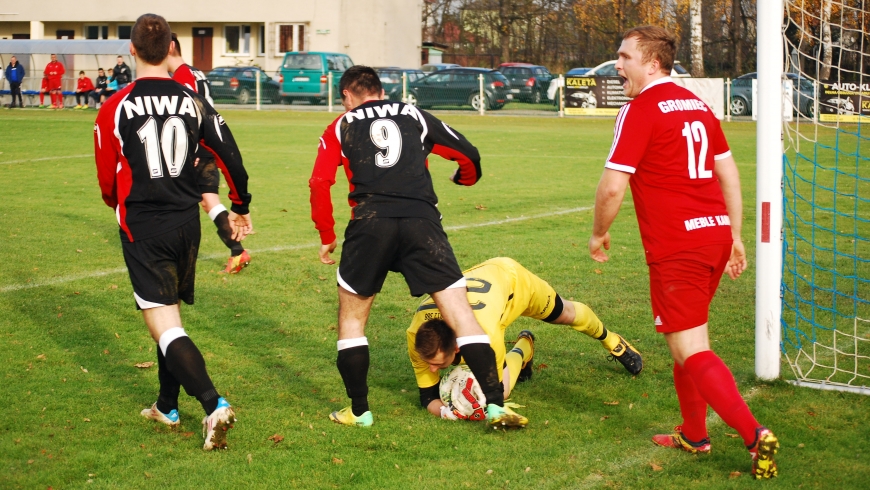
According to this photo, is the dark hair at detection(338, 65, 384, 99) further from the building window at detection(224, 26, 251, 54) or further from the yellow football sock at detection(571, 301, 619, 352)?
the building window at detection(224, 26, 251, 54)

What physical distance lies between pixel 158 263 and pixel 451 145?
1.59m

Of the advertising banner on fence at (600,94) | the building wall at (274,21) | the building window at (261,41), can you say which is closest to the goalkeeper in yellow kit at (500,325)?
the advertising banner on fence at (600,94)

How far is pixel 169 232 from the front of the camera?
4.32 metres

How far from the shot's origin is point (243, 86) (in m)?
34.5

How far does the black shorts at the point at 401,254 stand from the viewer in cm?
442

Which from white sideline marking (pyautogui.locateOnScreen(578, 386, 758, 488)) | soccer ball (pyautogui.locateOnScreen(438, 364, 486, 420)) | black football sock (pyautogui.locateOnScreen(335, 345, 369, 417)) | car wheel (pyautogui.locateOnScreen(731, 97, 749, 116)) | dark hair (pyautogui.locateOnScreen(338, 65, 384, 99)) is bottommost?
white sideline marking (pyautogui.locateOnScreen(578, 386, 758, 488))

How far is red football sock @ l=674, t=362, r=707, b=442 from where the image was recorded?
4184mm

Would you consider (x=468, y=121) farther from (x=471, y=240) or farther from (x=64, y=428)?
(x=64, y=428)

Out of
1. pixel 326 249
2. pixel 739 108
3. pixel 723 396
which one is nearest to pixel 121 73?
pixel 739 108

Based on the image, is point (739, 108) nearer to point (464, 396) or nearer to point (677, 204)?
point (464, 396)

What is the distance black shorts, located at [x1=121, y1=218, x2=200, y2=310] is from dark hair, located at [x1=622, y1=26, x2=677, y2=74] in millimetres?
2312

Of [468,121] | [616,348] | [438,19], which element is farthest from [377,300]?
[438,19]

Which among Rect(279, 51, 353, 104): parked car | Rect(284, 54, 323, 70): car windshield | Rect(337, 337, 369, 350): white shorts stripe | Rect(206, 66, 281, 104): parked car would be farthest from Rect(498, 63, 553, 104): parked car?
Rect(337, 337, 369, 350): white shorts stripe

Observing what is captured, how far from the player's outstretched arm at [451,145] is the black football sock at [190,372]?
1.61 meters
